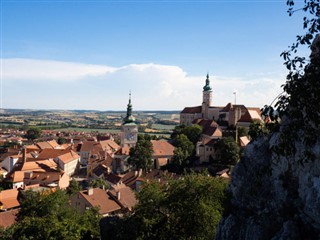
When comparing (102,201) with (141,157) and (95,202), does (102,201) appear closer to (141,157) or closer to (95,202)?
(95,202)

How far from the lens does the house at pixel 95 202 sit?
137 ft

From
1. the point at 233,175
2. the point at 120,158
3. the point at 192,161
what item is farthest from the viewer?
the point at 120,158

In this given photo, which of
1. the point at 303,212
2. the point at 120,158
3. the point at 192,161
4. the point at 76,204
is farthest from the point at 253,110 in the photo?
the point at 303,212

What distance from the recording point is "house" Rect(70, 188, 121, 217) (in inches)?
1649

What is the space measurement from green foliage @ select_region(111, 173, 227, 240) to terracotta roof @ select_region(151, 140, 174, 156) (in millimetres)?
48610

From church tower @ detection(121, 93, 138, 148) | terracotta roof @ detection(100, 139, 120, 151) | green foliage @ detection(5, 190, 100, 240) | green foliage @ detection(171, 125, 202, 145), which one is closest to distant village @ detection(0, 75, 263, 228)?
church tower @ detection(121, 93, 138, 148)

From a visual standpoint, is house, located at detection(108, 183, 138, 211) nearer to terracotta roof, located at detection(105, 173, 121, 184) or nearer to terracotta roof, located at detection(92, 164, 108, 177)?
terracotta roof, located at detection(105, 173, 121, 184)

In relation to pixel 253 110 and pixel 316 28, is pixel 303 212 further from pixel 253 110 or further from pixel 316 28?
pixel 253 110

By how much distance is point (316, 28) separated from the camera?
7191 mm

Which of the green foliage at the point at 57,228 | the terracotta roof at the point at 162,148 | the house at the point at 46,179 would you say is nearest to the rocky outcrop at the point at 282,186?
the green foliage at the point at 57,228

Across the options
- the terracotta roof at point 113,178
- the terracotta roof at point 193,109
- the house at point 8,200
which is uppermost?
the terracotta roof at point 193,109

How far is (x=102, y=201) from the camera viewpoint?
4319cm

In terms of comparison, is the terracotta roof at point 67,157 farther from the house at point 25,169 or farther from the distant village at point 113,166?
the house at point 25,169

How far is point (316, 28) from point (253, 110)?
249ft
